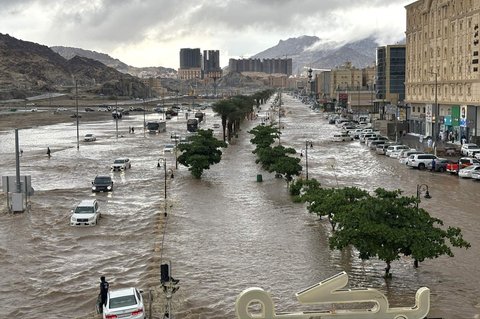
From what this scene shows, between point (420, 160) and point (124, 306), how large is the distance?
128 feet

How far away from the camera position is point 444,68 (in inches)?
2842

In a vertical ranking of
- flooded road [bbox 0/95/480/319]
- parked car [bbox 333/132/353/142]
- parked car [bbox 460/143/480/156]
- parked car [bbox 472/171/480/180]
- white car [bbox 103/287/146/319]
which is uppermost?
parked car [bbox 460/143/480/156]

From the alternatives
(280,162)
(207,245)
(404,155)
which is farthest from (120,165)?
(207,245)

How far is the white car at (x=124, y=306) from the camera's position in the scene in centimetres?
1761

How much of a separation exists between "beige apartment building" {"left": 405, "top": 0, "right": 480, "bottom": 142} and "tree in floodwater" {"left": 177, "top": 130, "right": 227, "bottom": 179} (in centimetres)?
2131

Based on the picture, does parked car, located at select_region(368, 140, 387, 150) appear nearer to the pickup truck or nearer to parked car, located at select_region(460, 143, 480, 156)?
parked car, located at select_region(460, 143, 480, 156)

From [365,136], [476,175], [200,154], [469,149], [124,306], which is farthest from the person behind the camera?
[365,136]

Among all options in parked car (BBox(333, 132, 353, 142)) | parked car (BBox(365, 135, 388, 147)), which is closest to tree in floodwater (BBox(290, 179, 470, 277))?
parked car (BBox(365, 135, 388, 147))

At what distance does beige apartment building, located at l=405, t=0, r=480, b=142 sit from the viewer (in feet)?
211

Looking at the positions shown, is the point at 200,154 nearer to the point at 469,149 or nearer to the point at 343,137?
the point at 469,149

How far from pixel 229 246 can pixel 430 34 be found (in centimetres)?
5733

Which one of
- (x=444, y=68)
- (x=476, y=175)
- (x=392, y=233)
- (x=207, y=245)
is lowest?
(x=207, y=245)

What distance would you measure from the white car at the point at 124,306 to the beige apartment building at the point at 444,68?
44.8 m

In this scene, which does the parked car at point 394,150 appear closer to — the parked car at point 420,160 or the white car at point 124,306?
the parked car at point 420,160
